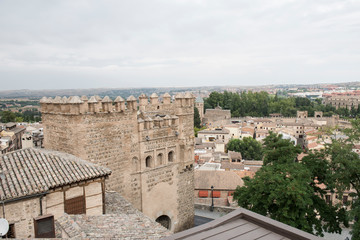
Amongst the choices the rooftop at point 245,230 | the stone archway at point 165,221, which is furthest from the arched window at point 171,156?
the rooftop at point 245,230

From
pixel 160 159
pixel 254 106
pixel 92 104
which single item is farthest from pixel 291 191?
pixel 254 106

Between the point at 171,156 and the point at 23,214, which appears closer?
the point at 23,214

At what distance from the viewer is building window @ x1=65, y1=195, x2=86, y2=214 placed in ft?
31.1

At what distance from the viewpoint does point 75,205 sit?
380 inches

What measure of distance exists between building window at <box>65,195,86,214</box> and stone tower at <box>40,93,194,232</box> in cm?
208

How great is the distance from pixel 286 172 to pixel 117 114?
26.4 feet

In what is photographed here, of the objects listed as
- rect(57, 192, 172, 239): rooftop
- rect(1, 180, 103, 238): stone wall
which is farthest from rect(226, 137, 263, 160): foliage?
rect(1, 180, 103, 238): stone wall

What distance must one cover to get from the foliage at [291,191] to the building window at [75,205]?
23.8 ft

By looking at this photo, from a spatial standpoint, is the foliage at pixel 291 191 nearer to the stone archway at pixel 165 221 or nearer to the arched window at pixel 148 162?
the stone archway at pixel 165 221

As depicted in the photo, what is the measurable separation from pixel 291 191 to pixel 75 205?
→ 8.13 meters

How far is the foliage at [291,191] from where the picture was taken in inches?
466

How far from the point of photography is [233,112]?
9131cm

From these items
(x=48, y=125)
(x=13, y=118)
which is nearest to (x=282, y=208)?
(x=48, y=125)

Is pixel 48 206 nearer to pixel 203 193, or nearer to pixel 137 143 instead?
pixel 137 143
